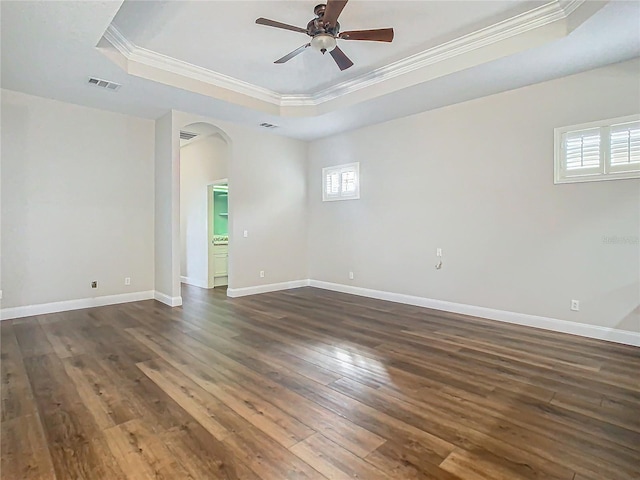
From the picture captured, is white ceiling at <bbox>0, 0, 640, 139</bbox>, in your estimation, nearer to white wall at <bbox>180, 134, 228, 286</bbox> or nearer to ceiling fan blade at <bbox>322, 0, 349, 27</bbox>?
ceiling fan blade at <bbox>322, 0, 349, 27</bbox>

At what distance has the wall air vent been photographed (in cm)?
415

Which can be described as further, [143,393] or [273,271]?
[273,271]

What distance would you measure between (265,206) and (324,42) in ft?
12.3

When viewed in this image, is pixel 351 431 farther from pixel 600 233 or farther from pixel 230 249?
pixel 230 249

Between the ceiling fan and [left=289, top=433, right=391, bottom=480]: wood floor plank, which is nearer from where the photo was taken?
[left=289, top=433, right=391, bottom=480]: wood floor plank

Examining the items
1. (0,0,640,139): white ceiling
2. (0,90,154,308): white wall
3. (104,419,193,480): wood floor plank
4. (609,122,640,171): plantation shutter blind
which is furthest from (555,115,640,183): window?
(0,90,154,308): white wall

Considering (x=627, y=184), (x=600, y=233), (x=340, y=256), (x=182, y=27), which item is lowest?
(x=340, y=256)

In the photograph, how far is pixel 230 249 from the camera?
240 inches

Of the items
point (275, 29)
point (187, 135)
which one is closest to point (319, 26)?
point (275, 29)

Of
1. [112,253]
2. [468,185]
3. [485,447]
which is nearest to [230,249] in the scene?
[112,253]

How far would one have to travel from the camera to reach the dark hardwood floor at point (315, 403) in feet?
5.85

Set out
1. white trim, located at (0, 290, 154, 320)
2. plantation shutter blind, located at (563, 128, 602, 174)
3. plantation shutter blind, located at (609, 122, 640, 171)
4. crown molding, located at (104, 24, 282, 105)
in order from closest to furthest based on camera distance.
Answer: plantation shutter blind, located at (609, 122, 640, 171) < crown molding, located at (104, 24, 282, 105) < plantation shutter blind, located at (563, 128, 602, 174) < white trim, located at (0, 290, 154, 320)

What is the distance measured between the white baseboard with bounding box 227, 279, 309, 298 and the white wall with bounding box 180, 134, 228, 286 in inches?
49.2

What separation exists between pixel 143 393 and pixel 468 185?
4480mm
